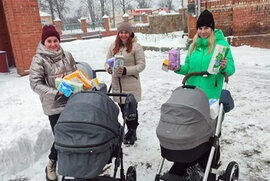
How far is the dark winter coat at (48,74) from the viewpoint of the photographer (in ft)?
8.43

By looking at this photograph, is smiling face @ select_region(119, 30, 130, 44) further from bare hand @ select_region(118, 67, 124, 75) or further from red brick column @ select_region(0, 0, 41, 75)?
red brick column @ select_region(0, 0, 41, 75)

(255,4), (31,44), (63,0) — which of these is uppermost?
(63,0)

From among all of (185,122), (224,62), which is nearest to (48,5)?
(224,62)

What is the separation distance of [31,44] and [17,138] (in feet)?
16.6

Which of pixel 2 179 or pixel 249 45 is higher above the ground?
pixel 249 45

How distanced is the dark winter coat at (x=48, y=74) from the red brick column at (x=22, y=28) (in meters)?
5.49

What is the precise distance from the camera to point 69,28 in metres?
25.1

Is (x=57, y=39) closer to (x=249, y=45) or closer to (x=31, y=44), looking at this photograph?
(x=31, y=44)

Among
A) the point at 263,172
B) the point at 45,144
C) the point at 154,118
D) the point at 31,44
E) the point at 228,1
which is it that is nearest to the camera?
the point at 263,172

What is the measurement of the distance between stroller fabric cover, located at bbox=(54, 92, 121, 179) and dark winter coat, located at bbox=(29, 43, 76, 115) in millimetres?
731

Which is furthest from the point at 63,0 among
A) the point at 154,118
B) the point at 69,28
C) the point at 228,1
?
the point at 154,118

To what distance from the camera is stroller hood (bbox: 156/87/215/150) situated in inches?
74.0

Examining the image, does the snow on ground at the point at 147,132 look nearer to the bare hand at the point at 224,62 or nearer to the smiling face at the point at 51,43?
the bare hand at the point at 224,62

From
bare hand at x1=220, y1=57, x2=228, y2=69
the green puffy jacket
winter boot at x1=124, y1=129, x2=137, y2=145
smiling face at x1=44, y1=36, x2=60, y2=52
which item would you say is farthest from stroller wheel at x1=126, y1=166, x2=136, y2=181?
smiling face at x1=44, y1=36, x2=60, y2=52
